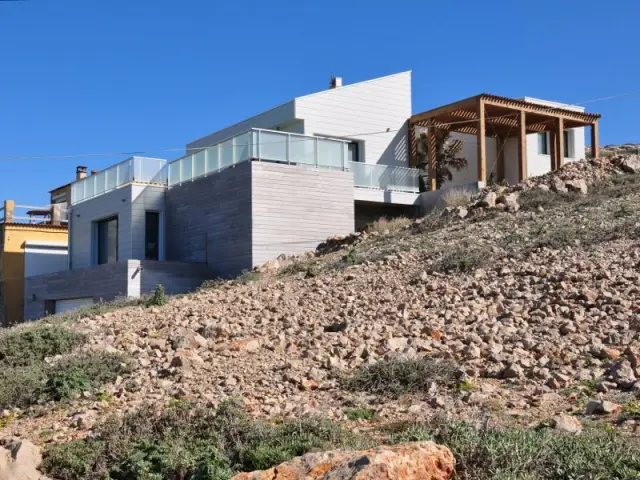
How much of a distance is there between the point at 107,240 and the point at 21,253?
211 inches

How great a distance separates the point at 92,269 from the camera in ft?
70.6

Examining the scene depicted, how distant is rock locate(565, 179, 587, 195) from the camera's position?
1888 cm

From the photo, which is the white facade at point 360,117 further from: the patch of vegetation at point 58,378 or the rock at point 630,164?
the patch of vegetation at point 58,378

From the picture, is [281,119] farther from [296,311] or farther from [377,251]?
[296,311]

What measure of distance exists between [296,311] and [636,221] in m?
6.73

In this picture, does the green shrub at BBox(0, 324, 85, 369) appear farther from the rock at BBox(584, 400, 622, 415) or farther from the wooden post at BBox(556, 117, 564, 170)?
the wooden post at BBox(556, 117, 564, 170)

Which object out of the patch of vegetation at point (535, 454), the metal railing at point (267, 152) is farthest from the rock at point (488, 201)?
the patch of vegetation at point (535, 454)

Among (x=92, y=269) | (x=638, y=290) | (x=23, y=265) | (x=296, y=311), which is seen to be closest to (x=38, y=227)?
(x=23, y=265)

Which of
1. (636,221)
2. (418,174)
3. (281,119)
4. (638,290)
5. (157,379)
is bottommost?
(157,379)

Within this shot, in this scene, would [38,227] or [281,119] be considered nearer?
[281,119]

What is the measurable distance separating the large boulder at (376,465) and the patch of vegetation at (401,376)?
2.72 metres

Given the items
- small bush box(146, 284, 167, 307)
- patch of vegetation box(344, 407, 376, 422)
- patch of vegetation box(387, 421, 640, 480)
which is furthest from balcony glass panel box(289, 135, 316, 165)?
patch of vegetation box(387, 421, 640, 480)

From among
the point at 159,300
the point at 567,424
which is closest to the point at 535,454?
the point at 567,424

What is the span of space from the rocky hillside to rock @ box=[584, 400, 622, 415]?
0.01 metres
